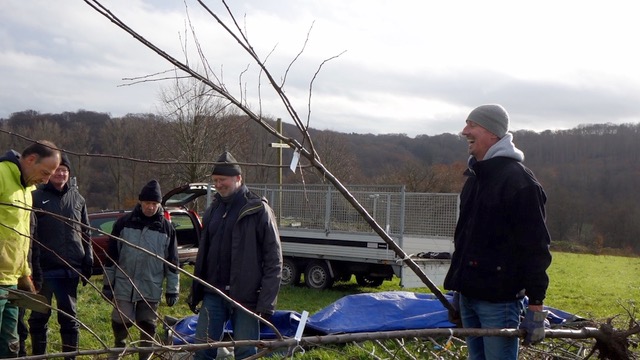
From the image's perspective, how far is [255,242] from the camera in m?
4.39

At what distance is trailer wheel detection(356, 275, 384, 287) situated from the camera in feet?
40.3

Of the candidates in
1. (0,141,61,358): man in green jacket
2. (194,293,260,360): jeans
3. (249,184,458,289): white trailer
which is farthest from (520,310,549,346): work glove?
(249,184,458,289): white trailer

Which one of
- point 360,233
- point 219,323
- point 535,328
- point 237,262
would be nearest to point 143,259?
point 219,323

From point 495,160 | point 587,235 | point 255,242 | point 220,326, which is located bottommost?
point 587,235

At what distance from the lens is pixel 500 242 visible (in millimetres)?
3029

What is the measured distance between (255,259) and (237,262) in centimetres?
12

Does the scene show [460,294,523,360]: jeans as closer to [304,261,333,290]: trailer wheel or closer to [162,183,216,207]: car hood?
[304,261,333,290]: trailer wheel

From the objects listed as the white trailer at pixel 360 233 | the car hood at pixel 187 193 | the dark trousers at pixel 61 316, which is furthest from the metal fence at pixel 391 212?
the dark trousers at pixel 61 316

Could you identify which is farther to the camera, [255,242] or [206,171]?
[206,171]

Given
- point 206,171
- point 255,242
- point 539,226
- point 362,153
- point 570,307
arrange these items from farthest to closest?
point 362,153 < point 206,171 < point 570,307 < point 255,242 < point 539,226

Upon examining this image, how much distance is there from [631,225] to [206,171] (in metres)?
42.5

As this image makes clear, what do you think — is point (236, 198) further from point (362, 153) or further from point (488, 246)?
point (362, 153)

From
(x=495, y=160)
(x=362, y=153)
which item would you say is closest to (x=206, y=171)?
(x=495, y=160)

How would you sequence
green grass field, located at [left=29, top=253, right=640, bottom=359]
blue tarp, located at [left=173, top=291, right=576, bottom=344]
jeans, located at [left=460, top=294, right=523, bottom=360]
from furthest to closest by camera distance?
green grass field, located at [left=29, top=253, right=640, bottom=359], blue tarp, located at [left=173, top=291, right=576, bottom=344], jeans, located at [left=460, top=294, right=523, bottom=360]
